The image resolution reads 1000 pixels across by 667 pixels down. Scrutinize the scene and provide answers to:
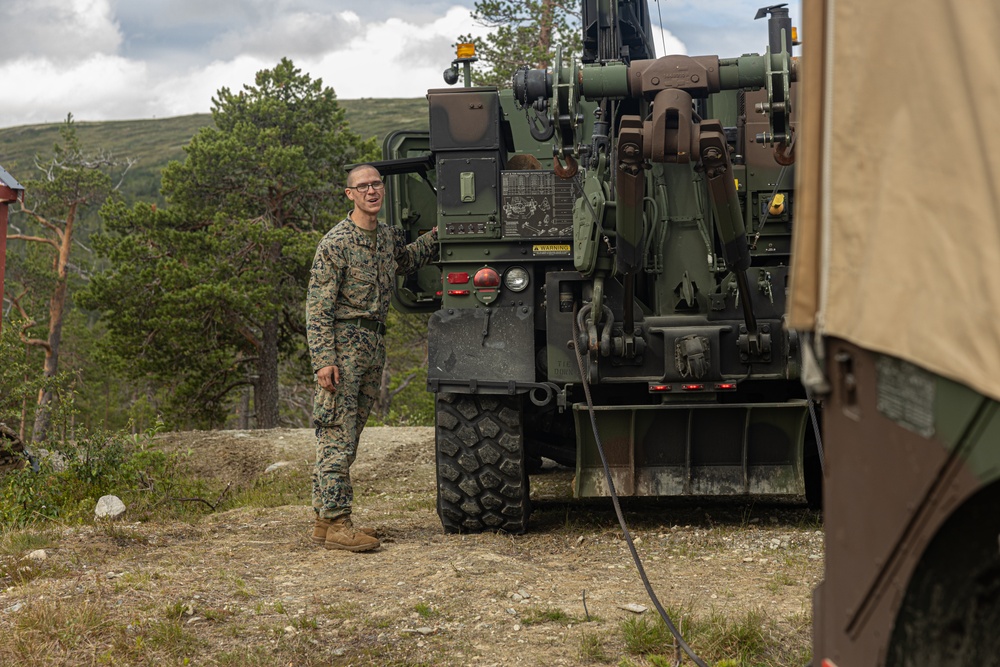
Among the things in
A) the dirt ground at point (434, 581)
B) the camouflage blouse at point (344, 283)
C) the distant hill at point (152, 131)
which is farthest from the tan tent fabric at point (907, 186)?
the distant hill at point (152, 131)

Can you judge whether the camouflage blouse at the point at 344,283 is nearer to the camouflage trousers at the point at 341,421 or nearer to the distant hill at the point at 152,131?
the camouflage trousers at the point at 341,421

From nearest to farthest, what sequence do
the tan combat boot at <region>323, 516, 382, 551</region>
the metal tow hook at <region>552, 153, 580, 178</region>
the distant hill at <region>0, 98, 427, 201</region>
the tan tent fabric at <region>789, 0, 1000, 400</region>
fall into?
the tan tent fabric at <region>789, 0, 1000, 400</region> < the metal tow hook at <region>552, 153, 580, 178</region> < the tan combat boot at <region>323, 516, 382, 551</region> < the distant hill at <region>0, 98, 427, 201</region>

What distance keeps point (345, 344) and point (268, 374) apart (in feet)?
44.5

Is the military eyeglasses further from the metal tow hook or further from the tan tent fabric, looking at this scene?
the tan tent fabric

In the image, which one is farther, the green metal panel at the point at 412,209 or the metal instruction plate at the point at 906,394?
the green metal panel at the point at 412,209

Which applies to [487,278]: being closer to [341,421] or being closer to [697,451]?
[341,421]

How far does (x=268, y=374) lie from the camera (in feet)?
64.5

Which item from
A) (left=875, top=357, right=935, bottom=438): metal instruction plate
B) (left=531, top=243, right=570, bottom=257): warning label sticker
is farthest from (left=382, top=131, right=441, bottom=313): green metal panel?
(left=875, top=357, right=935, bottom=438): metal instruction plate

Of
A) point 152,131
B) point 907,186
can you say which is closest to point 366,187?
point 907,186

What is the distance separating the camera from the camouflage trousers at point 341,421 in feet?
21.0

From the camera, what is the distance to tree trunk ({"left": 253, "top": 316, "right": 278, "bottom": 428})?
64.3ft

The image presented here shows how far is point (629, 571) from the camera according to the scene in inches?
229

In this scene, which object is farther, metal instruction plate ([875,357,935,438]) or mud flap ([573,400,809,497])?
mud flap ([573,400,809,497])

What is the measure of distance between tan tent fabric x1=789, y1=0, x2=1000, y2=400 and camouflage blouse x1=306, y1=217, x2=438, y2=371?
4326 mm
